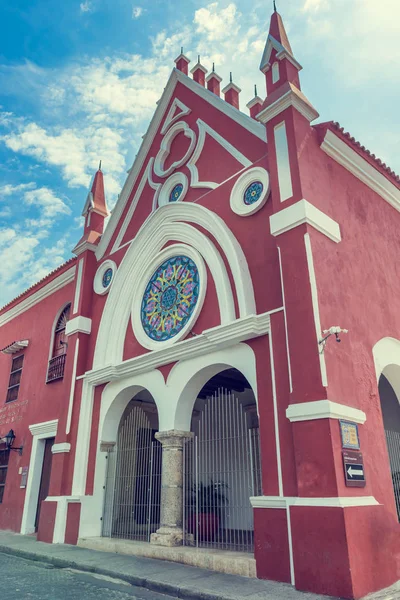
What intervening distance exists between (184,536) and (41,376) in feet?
21.3

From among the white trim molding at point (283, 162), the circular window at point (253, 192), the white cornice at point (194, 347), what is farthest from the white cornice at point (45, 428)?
the white trim molding at point (283, 162)

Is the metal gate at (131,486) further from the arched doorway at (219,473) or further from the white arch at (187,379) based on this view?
the white arch at (187,379)

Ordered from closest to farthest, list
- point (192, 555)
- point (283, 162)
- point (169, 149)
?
point (192, 555) → point (283, 162) → point (169, 149)

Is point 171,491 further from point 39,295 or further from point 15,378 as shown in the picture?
point 39,295

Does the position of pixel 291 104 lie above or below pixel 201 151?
below

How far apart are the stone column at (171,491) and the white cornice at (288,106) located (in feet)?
17.3

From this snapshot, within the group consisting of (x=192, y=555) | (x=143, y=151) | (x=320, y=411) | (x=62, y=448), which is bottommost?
(x=192, y=555)

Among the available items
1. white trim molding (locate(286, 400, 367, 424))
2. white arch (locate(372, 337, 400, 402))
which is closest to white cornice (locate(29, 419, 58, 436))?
white trim molding (locate(286, 400, 367, 424))

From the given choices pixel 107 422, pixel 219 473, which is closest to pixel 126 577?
pixel 219 473

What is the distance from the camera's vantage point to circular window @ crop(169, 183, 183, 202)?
31.9 ft

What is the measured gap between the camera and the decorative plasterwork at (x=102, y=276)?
35.2 ft

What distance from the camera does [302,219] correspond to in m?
6.52

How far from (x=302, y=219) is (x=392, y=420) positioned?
18.7ft

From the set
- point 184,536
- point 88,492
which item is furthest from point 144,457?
point 184,536
